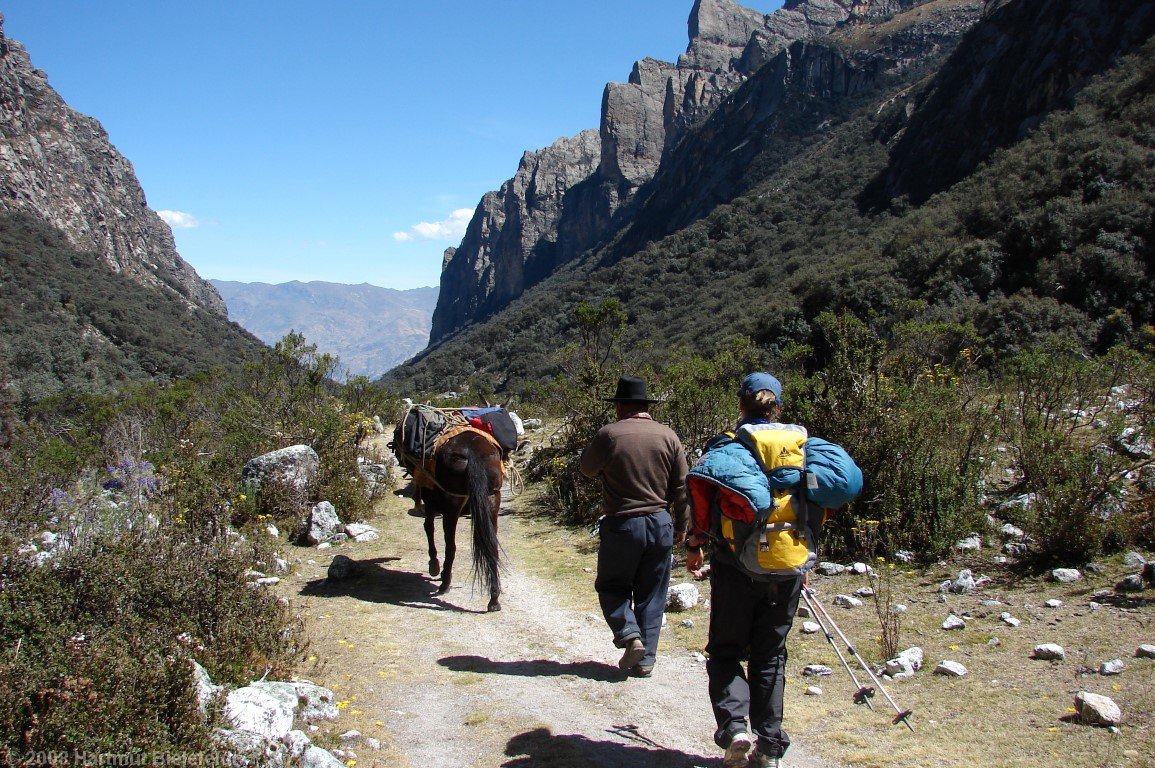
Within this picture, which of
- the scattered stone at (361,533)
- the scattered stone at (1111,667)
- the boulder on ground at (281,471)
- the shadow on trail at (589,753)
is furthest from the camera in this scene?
the boulder on ground at (281,471)

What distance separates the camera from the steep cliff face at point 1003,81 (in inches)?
1348

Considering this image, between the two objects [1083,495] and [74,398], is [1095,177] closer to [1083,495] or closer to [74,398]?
[1083,495]

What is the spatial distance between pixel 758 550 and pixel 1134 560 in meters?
3.67

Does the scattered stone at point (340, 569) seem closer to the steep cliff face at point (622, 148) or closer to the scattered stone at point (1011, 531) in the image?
the scattered stone at point (1011, 531)

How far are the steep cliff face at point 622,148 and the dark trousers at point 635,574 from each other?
392 feet

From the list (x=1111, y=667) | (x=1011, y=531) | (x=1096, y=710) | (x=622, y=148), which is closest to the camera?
(x=1096, y=710)

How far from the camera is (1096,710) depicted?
320cm

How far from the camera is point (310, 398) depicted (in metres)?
12.0

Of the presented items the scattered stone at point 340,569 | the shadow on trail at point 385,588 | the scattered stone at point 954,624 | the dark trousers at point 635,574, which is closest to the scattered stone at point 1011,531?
the scattered stone at point 954,624

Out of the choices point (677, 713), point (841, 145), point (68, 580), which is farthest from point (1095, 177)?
point (841, 145)

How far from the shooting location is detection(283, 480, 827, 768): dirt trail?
3521 millimetres

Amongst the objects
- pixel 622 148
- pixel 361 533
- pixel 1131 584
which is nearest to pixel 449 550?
pixel 361 533

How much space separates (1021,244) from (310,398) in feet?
78.4

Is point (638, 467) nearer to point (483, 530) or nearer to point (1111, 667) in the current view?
point (483, 530)
